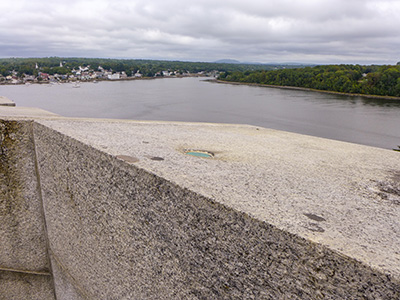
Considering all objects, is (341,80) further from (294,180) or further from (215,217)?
(215,217)

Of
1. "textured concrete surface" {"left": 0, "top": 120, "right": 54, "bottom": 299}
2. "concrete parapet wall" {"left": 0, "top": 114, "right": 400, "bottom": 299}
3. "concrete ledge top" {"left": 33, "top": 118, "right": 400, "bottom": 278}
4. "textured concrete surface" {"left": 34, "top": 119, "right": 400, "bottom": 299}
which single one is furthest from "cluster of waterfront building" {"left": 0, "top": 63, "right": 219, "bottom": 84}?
"concrete ledge top" {"left": 33, "top": 118, "right": 400, "bottom": 278}

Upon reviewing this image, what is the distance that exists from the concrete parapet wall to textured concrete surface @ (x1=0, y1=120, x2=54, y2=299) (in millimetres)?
27

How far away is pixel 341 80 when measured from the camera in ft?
148

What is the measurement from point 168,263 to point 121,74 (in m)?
86.2

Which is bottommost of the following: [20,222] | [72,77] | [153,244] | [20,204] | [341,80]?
A: [20,222]

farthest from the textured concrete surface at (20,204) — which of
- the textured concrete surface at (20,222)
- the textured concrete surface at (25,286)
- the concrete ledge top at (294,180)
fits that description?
the concrete ledge top at (294,180)

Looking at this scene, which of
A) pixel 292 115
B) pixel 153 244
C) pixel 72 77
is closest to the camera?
pixel 153 244

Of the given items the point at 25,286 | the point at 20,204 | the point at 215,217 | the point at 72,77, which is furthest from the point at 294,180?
the point at 72,77

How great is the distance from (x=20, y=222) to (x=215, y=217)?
3.23m

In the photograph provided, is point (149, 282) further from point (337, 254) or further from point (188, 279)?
point (337, 254)

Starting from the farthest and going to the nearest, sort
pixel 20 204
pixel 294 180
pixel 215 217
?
pixel 20 204 → pixel 294 180 → pixel 215 217

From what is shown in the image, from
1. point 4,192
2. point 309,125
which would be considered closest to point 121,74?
point 309,125

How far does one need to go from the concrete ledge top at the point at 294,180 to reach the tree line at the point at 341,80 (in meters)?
42.3

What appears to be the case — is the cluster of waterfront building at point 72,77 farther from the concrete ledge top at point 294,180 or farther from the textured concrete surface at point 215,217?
the concrete ledge top at point 294,180
